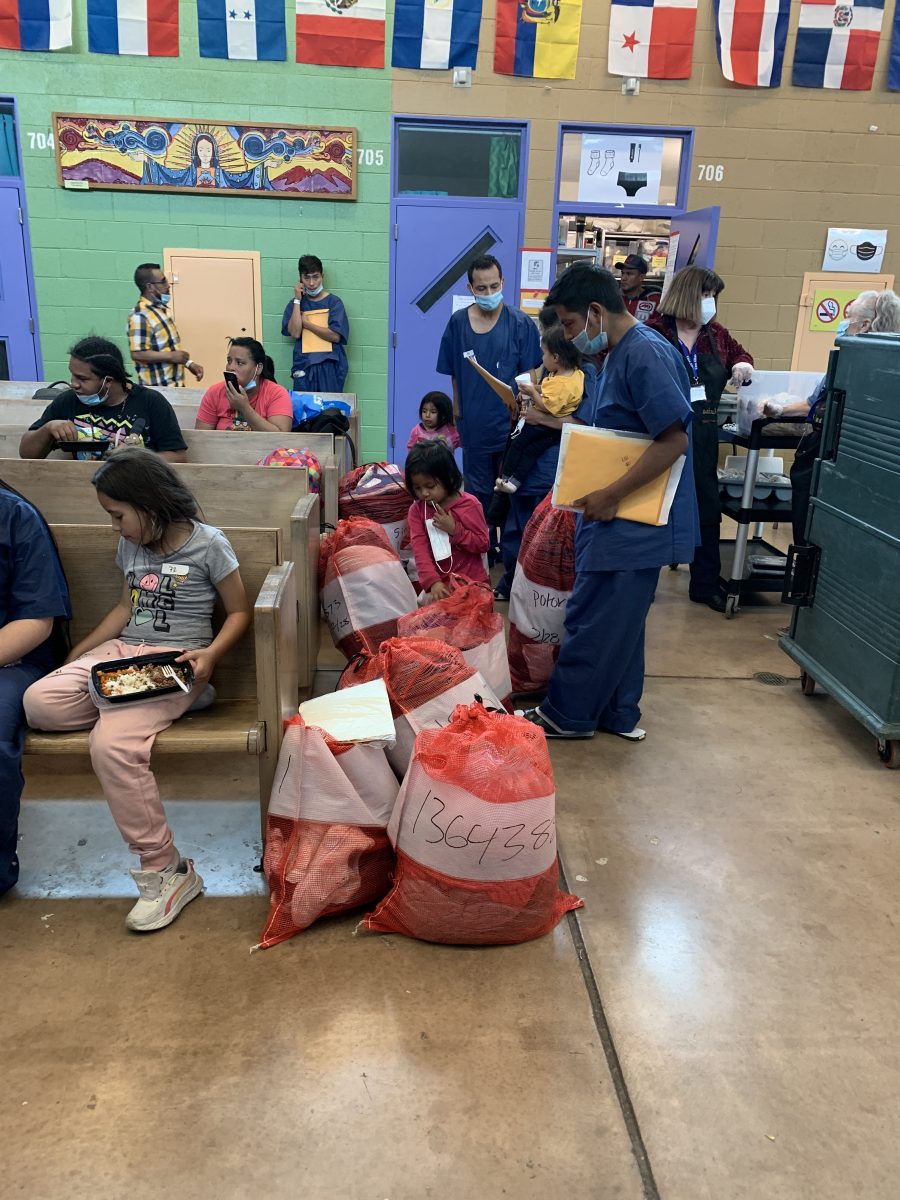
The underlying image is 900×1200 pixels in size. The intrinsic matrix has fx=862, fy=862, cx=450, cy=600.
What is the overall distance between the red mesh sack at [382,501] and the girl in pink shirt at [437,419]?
568mm

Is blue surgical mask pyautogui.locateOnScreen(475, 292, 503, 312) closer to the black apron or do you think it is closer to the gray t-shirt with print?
the black apron

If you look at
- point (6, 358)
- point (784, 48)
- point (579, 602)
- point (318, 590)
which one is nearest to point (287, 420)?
point (318, 590)

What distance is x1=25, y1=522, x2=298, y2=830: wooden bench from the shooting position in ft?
6.77

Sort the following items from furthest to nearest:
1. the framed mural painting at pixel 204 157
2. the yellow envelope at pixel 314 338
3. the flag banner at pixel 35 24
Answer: the yellow envelope at pixel 314 338 → the framed mural painting at pixel 204 157 → the flag banner at pixel 35 24

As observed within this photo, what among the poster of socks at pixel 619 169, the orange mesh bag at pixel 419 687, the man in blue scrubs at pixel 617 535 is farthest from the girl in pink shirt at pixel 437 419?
the poster of socks at pixel 619 169

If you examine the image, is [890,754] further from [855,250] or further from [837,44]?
[837,44]

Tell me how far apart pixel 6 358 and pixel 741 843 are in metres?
6.77

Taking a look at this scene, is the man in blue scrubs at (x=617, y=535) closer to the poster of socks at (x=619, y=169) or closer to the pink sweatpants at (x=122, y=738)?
the pink sweatpants at (x=122, y=738)

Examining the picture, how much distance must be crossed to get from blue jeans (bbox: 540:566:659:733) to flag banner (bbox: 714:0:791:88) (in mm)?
5685

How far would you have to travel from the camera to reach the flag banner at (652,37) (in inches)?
255

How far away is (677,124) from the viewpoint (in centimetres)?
673

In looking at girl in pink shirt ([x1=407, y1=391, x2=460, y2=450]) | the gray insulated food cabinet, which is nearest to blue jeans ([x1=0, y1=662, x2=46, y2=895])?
the gray insulated food cabinet

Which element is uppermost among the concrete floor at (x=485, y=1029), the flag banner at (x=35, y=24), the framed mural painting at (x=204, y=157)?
the flag banner at (x=35, y=24)

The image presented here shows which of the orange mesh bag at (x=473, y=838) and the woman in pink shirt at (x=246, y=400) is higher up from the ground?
the woman in pink shirt at (x=246, y=400)
